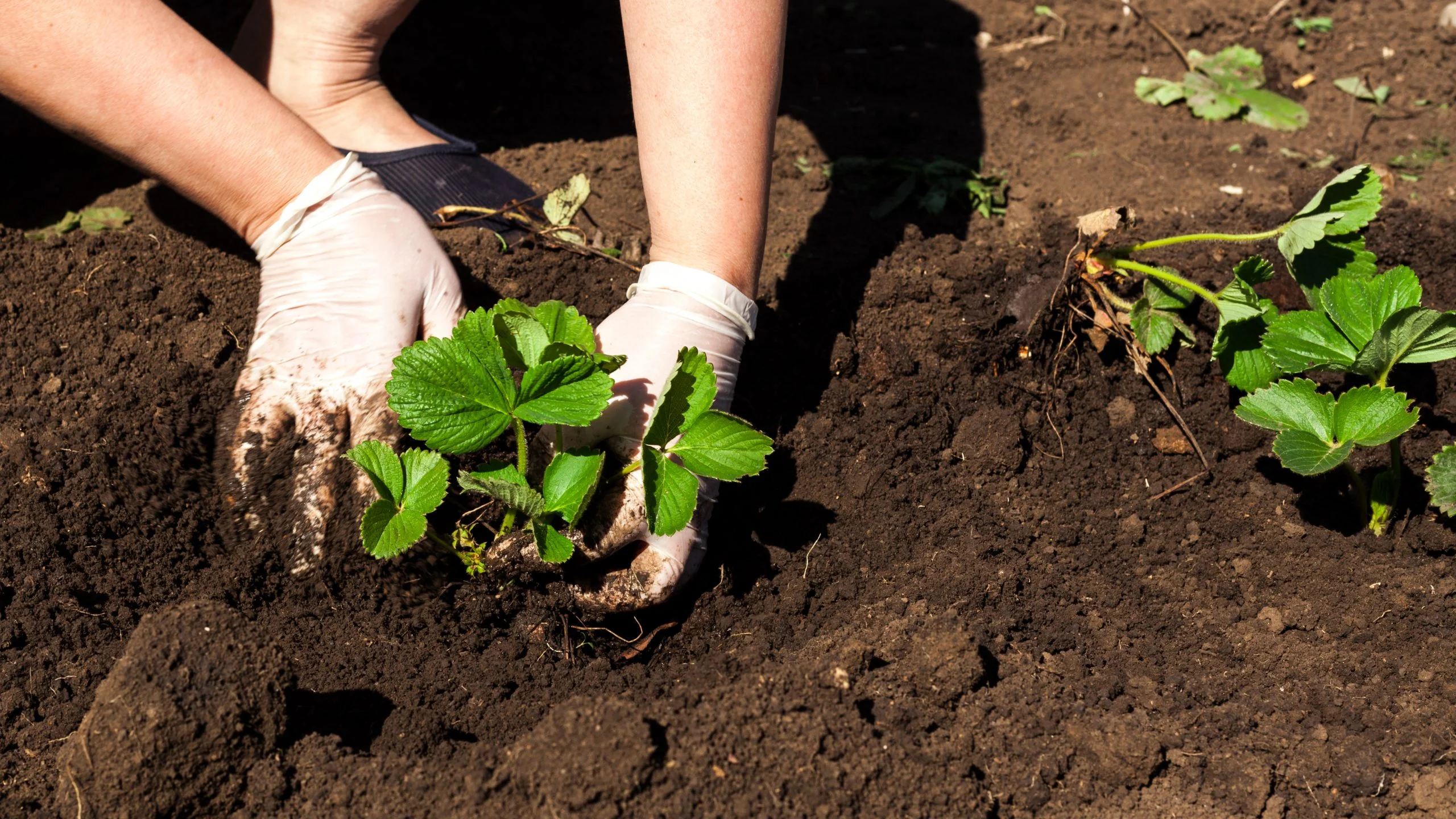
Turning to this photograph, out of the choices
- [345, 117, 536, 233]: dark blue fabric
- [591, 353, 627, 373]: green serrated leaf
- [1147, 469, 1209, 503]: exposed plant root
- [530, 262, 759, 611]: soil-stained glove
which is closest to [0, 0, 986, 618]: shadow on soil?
[530, 262, 759, 611]: soil-stained glove

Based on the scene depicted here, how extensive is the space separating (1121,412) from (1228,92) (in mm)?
1718

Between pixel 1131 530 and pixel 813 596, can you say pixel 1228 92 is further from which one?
pixel 813 596

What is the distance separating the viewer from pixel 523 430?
1654 millimetres

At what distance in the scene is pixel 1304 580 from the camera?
180 cm

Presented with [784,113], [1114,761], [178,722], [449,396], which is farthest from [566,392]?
[784,113]

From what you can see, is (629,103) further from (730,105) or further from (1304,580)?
A: (1304,580)

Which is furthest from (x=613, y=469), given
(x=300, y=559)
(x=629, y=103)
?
(x=629, y=103)

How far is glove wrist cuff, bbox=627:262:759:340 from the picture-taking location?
1886 mm

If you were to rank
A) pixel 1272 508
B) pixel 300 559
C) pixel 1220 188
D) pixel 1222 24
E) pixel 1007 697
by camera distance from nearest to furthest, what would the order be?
pixel 1007 697 → pixel 300 559 → pixel 1272 508 → pixel 1220 188 → pixel 1222 24

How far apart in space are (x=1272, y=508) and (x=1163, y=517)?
0.22 meters

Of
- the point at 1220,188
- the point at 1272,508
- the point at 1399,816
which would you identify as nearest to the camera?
the point at 1399,816

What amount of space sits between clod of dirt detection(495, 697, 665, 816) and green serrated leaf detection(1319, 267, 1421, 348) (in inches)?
59.6

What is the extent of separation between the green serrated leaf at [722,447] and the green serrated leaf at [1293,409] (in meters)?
0.94

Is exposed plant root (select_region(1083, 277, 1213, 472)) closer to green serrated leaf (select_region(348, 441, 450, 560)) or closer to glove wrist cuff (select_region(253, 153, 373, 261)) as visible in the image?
green serrated leaf (select_region(348, 441, 450, 560))
